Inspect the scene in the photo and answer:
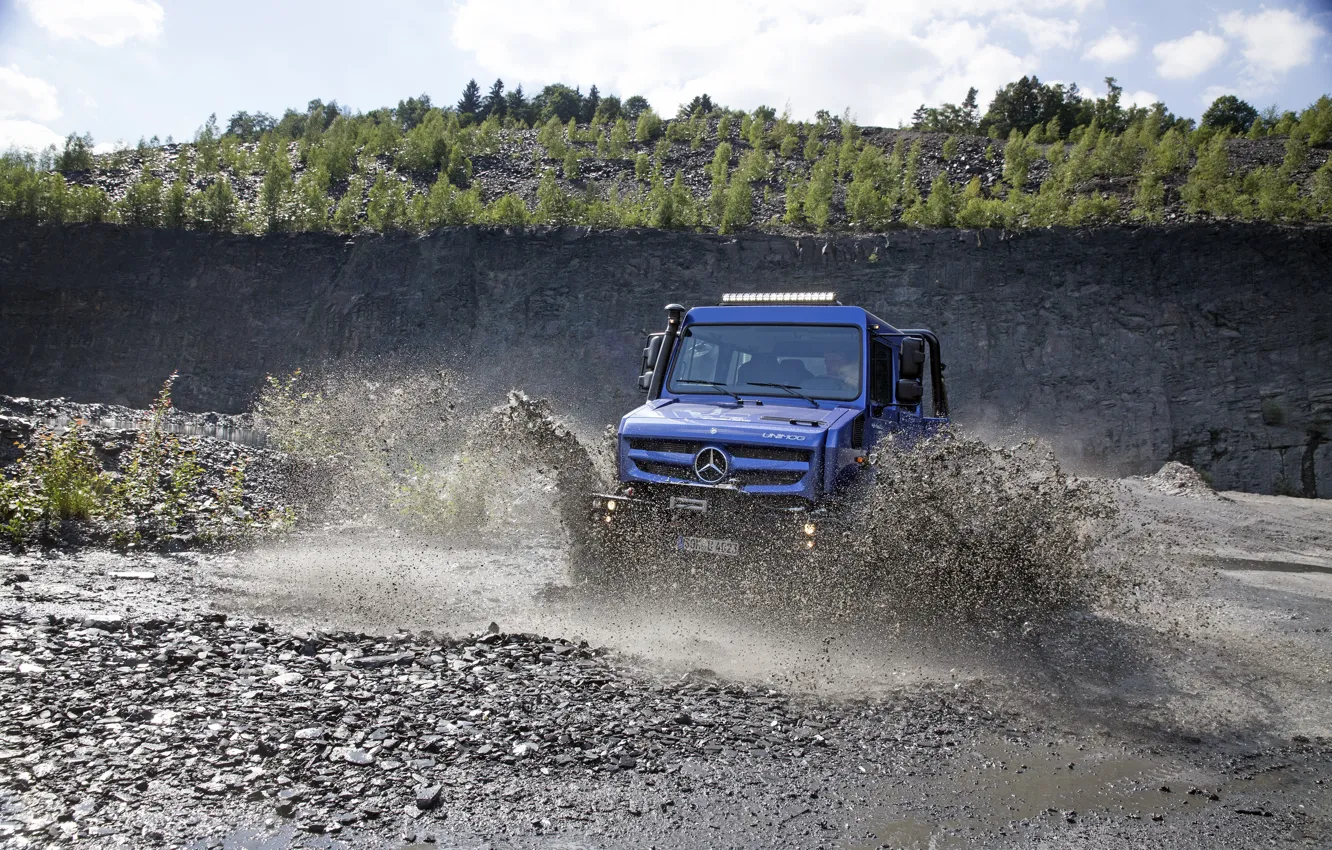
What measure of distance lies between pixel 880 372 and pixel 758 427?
1632 millimetres

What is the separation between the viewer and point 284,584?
801cm

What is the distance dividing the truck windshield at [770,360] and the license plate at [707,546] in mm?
1653

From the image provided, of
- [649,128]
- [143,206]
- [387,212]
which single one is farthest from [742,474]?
[649,128]

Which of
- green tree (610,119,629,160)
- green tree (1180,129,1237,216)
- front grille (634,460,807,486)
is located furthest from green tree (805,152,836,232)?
front grille (634,460,807,486)

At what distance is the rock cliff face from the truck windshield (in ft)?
70.2

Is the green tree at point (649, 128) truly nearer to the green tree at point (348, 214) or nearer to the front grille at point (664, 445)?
the green tree at point (348, 214)

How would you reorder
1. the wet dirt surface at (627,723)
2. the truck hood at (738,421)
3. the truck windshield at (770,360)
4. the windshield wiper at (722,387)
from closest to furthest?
the wet dirt surface at (627,723) < the truck hood at (738,421) < the truck windshield at (770,360) < the windshield wiper at (722,387)

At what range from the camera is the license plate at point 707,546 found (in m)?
6.80

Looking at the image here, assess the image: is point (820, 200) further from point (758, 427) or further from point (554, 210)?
point (758, 427)

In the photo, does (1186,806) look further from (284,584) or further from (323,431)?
(323,431)

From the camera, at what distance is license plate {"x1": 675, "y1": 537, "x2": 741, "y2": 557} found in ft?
22.3

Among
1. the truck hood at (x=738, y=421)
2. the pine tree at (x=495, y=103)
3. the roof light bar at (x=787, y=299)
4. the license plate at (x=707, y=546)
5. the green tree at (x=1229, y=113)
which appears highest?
the pine tree at (x=495, y=103)

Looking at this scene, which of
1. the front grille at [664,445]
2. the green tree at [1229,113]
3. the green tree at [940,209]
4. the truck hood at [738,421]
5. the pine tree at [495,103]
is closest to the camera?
the truck hood at [738,421]

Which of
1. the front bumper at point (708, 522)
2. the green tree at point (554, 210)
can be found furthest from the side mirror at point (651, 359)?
the green tree at point (554, 210)
